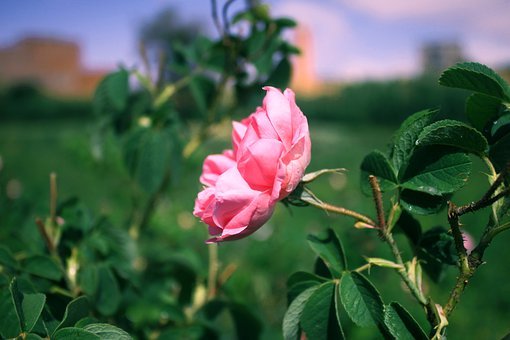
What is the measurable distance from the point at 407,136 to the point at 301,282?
16cm

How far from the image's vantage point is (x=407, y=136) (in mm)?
410

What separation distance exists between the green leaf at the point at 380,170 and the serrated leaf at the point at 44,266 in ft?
1.20

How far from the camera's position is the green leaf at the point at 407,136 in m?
0.40

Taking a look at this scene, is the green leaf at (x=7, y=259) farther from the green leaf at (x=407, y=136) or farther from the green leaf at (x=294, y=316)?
the green leaf at (x=407, y=136)

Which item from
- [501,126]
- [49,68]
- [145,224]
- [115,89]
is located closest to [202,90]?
[115,89]

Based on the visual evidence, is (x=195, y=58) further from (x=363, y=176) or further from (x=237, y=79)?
(x=363, y=176)

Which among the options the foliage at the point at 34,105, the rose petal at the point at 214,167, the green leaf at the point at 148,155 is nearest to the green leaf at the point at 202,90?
the green leaf at the point at 148,155

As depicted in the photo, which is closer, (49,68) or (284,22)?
(284,22)

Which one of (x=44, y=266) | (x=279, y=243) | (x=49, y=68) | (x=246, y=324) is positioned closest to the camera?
(x=44, y=266)

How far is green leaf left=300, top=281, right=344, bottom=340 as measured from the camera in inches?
16.8

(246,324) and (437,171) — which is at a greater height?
(437,171)

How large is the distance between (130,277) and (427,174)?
1.44 ft

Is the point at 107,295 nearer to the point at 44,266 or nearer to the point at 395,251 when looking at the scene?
the point at 44,266

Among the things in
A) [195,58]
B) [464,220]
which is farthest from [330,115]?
[195,58]
